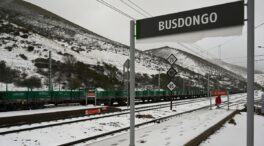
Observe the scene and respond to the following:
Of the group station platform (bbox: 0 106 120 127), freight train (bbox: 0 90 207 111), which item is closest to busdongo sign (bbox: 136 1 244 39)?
station platform (bbox: 0 106 120 127)

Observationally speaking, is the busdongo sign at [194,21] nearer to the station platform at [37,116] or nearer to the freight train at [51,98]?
the station platform at [37,116]

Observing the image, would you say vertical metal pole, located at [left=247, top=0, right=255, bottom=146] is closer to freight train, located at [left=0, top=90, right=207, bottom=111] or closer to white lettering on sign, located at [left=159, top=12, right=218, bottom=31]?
white lettering on sign, located at [left=159, top=12, right=218, bottom=31]

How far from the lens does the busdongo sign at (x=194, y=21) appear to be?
11.4 feet

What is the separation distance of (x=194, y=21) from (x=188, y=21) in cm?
9

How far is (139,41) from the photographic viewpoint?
4.41m

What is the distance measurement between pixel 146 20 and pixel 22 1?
386 feet

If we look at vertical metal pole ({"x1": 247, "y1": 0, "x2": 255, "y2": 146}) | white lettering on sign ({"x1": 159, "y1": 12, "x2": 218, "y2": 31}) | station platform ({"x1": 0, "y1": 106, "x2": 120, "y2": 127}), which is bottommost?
station platform ({"x1": 0, "y1": 106, "x2": 120, "y2": 127})

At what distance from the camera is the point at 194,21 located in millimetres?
3785

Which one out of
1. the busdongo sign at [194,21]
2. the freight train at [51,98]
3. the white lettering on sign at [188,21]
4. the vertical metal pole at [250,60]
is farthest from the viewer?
the freight train at [51,98]

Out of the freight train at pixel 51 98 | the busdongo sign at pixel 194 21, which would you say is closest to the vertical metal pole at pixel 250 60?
the busdongo sign at pixel 194 21

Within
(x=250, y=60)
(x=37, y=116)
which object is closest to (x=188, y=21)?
(x=250, y=60)

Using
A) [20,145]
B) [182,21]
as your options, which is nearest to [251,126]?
[182,21]

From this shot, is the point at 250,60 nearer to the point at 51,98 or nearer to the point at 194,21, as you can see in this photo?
the point at 194,21

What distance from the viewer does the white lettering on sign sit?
363cm
